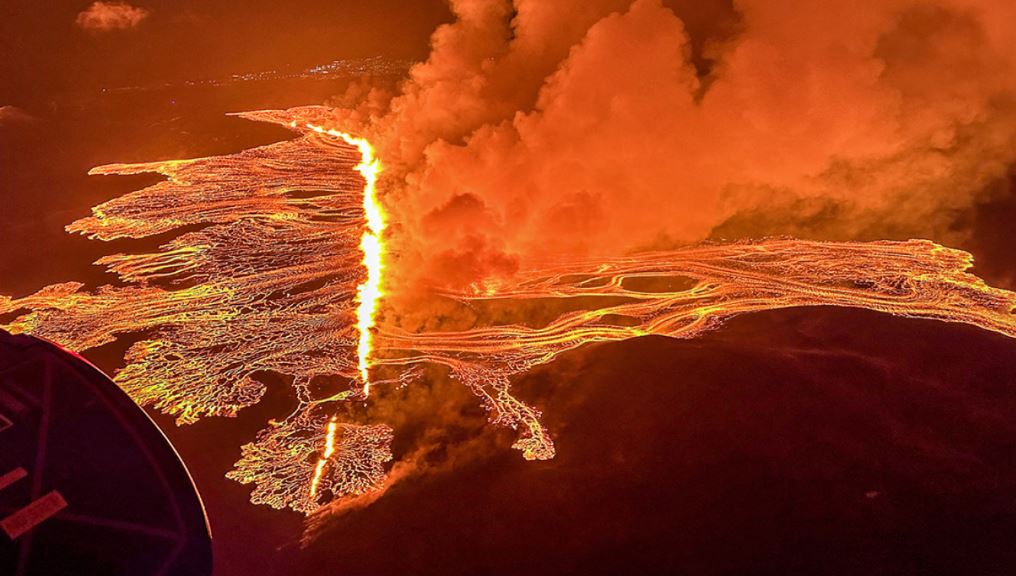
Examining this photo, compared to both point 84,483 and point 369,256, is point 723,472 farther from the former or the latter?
point 369,256

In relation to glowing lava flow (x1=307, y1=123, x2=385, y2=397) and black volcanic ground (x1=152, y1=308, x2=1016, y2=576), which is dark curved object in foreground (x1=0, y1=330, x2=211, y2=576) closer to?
black volcanic ground (x1=152, y1=308, x2=1016, y2=576)

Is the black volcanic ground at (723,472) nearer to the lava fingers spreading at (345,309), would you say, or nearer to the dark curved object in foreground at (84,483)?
the lava fingers spreading at (345,309)

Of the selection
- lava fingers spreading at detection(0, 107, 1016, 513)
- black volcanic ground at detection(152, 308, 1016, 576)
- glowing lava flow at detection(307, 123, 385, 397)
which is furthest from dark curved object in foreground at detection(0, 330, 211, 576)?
glowing lava flow at detection(307, 123, 385, 397)

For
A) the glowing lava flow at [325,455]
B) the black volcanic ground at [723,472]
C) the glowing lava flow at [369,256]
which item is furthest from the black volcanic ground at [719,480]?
the glowing lava flow at [369,256]

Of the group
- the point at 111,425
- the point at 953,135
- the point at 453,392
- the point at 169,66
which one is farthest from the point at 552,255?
the point at 169,66

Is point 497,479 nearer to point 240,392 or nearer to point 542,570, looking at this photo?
point 542,570

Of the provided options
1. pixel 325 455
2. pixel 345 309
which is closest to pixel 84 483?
pixel 325 455
